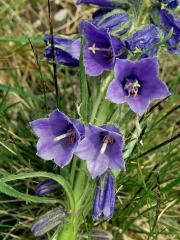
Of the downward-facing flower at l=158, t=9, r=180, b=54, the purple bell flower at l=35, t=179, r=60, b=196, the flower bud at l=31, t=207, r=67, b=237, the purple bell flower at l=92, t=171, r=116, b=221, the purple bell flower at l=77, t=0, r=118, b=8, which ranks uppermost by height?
the purple bell flower at l=77, t=0, r=118, b=8

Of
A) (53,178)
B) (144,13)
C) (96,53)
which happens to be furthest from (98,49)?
(53,178)

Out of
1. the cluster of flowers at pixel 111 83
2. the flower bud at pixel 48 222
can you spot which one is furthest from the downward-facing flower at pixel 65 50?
the flower bud at pixel 48 222

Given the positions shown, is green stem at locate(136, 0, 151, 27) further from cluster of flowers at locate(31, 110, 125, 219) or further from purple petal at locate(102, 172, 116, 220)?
purple petal at locate(102, 172, 116, 220)

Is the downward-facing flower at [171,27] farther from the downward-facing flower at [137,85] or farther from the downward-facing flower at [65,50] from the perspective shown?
the downward-facing flower at [65,50]

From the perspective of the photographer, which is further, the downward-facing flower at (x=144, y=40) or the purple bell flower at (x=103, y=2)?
the purple bell flower at (x=103, y=2)

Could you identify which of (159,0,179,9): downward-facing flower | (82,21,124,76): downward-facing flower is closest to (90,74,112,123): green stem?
(82,21,124,76): downward-facing flower

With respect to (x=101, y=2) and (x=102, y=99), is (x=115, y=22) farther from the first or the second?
(x=102, y=99)

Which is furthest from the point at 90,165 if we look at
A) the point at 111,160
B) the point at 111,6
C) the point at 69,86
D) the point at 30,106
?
the point at 69,86
